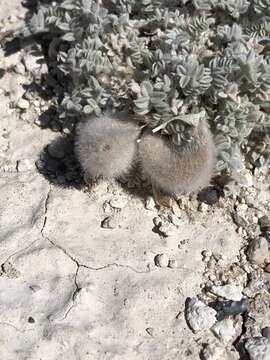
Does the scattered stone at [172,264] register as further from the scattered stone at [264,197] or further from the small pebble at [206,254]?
the scattered stone at [264,197]

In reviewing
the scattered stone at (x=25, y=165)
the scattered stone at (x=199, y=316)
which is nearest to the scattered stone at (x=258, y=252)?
the scattered stone at (x=199, y=316)

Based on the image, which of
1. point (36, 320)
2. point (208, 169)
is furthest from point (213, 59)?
point (36, 320)

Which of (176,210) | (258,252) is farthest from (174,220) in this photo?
(258,252)

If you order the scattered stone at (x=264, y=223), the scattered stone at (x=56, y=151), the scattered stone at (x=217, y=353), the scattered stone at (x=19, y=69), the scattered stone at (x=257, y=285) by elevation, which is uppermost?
the scattered stone at (x=19, y=69)

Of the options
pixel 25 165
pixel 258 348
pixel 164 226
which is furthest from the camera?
pixel 25 165

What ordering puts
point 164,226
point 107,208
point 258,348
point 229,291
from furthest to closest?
point 107,208 < point 164,226 < point 229,291 < point 258,348

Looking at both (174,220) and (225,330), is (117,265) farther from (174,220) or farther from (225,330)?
(225,330)

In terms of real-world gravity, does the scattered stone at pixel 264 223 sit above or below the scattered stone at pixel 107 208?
above
